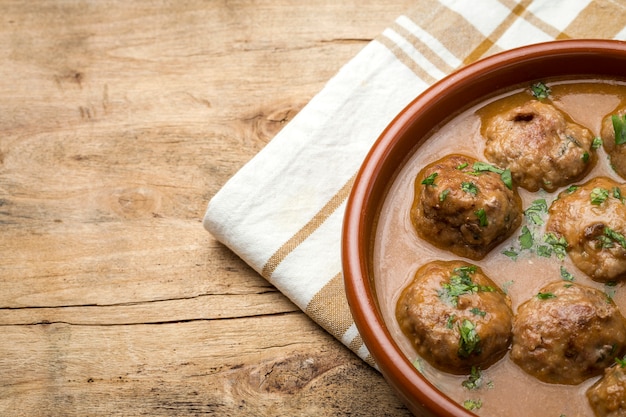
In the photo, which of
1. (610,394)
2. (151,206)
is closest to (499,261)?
(610,394)

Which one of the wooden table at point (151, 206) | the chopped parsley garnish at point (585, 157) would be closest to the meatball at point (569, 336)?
the chopped parsley garnish at point (585, 157)

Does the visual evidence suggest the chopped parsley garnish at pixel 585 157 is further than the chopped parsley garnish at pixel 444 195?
Yes

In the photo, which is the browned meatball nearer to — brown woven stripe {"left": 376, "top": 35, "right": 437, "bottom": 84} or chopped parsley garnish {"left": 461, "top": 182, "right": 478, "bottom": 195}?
chopped parsley garnish {"left": 461, "top": 182, "right": 478, "bottom": 195}

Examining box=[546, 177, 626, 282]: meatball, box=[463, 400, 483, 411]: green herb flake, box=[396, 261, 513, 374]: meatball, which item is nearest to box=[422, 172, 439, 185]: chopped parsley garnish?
box=[396, 261, 513, 374]: meatball

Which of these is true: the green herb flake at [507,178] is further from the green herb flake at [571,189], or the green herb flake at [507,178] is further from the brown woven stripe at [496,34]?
the brown woven stripe at [496,34]

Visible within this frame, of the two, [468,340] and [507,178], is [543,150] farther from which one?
[468,340]
